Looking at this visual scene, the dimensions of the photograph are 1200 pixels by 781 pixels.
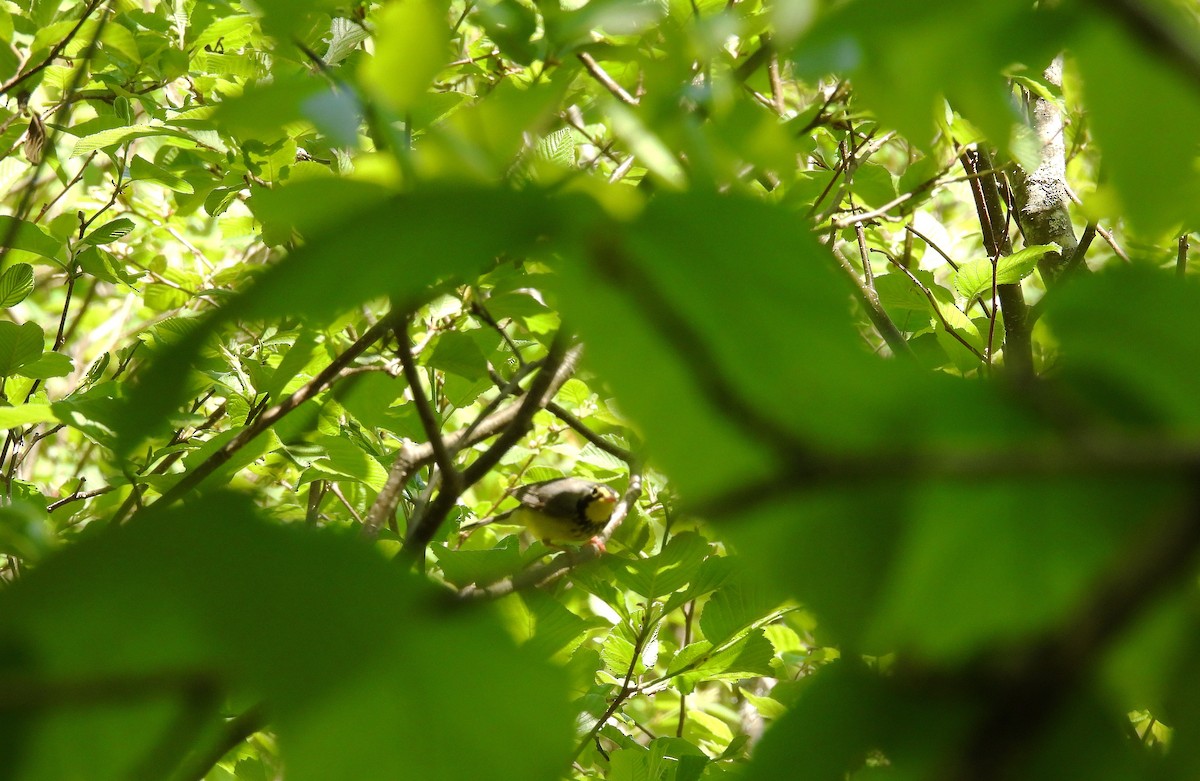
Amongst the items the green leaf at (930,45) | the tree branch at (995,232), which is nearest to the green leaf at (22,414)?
the green leaf at (930,45)

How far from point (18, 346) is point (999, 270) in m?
1.30

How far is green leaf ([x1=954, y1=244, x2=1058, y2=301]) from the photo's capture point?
1.25m

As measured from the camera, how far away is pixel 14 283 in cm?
146

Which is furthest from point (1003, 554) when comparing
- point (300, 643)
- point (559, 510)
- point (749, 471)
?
point (559, 510)

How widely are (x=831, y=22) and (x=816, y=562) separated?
148 millimetres

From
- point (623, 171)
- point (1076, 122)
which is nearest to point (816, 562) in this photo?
point (623, 171)

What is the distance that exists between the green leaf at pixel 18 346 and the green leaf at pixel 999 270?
48.8 inches

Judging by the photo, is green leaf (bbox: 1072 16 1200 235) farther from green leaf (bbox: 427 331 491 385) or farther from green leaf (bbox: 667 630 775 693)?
green leaf (bbox: 667 630 775 693)

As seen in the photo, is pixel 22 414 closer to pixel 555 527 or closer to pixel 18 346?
pixel 18 346

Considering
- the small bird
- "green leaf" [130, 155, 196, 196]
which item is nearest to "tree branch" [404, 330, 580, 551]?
"green leaf" [130, 155, 196, 196]

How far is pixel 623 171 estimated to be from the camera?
1145 mm

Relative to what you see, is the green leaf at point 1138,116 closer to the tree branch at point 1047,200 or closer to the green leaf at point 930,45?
the green leaf at point 930,45

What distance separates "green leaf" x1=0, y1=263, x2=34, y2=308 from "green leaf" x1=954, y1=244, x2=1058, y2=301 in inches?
53.3

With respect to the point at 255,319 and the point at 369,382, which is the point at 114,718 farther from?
the point at 369,382
